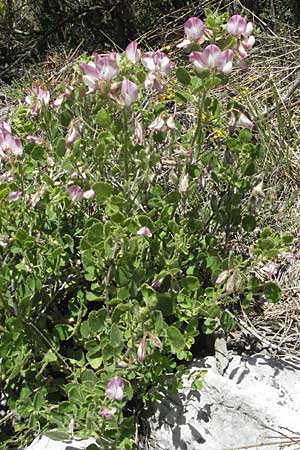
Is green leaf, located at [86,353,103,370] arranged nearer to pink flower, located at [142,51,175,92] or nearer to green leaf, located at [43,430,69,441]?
green leaf, located at [43,430,69,441]

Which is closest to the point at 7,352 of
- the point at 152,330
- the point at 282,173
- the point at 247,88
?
the point at 152,330

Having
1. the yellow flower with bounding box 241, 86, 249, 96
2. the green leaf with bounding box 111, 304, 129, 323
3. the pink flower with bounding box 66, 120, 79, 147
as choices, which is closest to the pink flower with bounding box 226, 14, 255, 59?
the pink flower with bounding box 66, 120, 79, 147

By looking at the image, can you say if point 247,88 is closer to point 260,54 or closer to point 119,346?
point 260,54

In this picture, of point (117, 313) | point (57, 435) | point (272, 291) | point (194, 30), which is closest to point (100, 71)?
point (194, 30)

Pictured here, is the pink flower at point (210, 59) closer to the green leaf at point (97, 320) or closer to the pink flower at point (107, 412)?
the green leaf at point (97, 320)

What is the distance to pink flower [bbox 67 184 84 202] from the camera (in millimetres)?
1556

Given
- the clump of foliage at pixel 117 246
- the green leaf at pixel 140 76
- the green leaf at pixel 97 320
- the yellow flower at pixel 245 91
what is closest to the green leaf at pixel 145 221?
the clump of foliage at pixel 117 246

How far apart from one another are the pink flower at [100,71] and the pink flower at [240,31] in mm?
275

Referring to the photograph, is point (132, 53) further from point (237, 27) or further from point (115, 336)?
point (115, 336)

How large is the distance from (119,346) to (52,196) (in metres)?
0.43

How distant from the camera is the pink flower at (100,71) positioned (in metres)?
1.44

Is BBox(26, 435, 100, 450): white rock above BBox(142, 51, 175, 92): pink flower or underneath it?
underneath

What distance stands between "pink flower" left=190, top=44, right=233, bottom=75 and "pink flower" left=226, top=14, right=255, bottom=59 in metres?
0.09

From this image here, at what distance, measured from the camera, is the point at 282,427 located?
159cm
